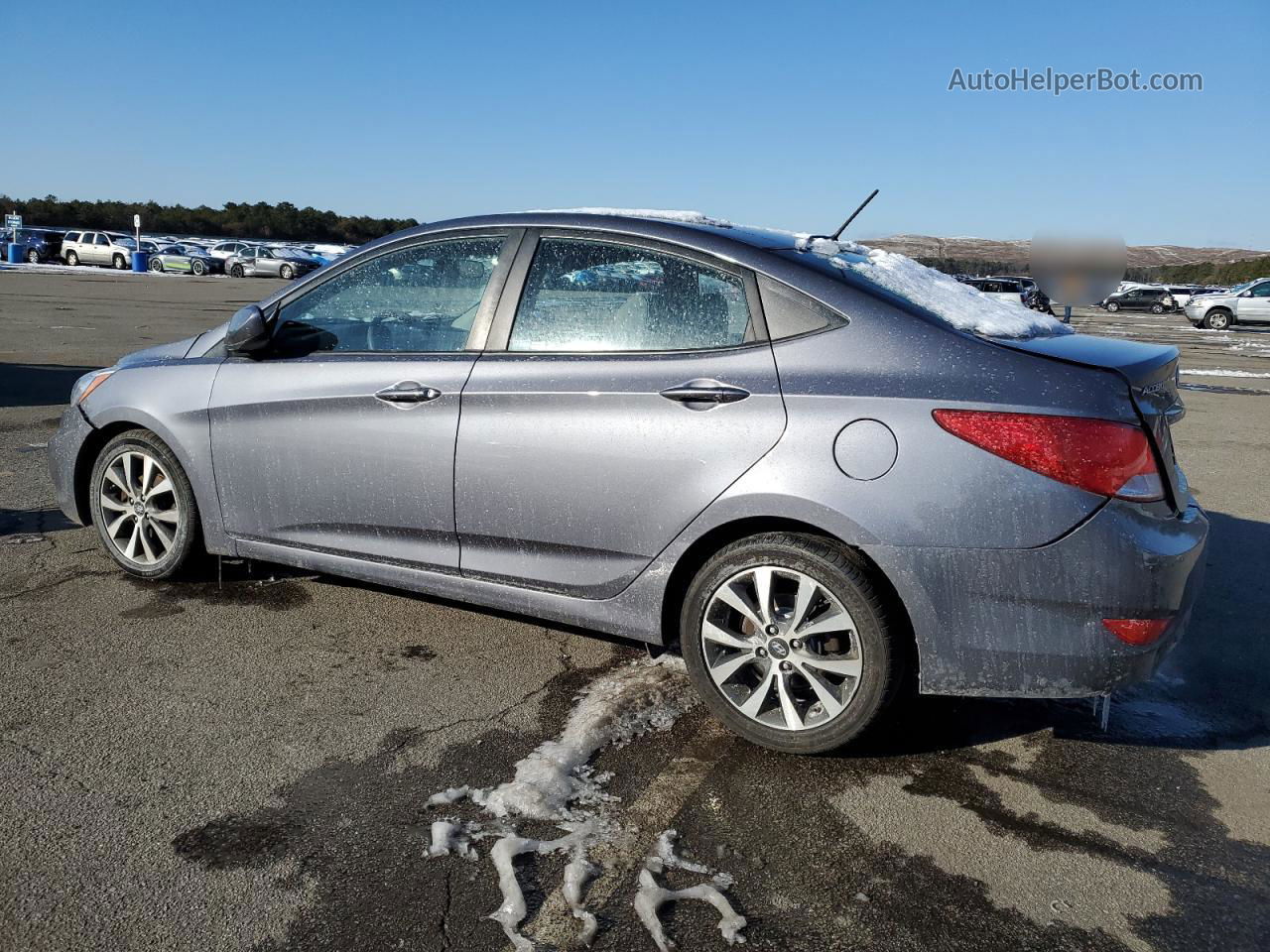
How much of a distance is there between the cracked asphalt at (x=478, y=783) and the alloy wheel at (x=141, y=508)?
0.19 m

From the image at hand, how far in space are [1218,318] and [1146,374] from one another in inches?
1413

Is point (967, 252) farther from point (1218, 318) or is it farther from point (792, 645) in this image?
point (1218, 318)

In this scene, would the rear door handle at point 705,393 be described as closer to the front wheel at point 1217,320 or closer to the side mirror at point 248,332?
the side mirror at point 248,332

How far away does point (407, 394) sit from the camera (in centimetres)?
389

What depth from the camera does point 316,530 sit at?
165 inches

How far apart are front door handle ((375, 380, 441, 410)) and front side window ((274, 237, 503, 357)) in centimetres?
18

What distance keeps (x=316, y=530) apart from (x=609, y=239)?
1630mm

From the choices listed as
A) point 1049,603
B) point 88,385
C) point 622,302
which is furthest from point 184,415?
point 1049,603

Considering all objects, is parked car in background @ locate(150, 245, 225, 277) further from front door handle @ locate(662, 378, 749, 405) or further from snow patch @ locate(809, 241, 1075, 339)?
front door handle @ locate(662, 378, 749, 405)

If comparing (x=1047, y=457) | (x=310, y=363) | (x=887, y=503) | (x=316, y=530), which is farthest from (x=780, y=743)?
(x=310, y=363)

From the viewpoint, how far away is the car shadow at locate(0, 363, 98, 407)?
9.32 metres

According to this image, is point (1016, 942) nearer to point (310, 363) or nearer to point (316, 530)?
point (316, 530)

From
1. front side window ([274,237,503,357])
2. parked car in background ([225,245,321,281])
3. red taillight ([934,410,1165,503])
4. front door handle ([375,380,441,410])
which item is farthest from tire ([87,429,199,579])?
parked car in background ([225,245,321,281])

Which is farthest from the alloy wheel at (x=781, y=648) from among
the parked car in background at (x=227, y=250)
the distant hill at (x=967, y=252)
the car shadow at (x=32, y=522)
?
the parked car in background at (x=227, y=250)
